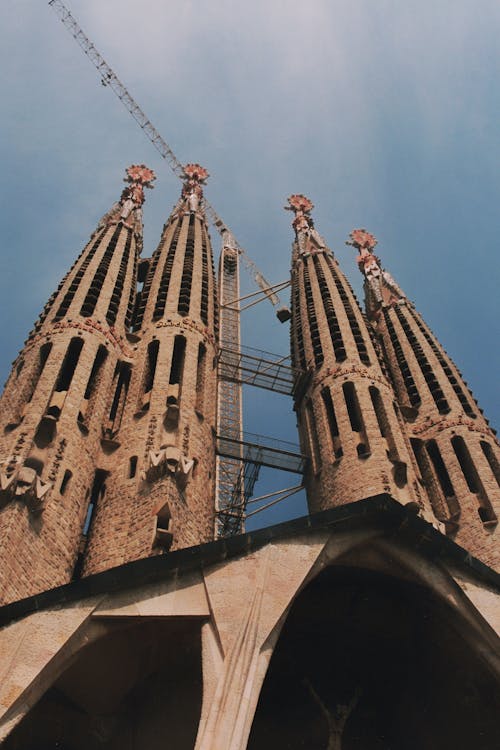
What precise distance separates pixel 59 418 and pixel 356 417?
37.1 ft

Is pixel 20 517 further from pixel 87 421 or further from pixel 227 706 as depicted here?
pixel 227 706

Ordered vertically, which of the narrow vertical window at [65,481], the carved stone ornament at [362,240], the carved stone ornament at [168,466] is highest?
the carved stone ornament at [362,240]

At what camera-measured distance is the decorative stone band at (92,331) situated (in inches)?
987

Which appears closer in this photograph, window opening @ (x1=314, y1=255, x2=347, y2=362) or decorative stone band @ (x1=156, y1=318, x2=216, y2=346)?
decorative stone band @ (x1=156, y1=318, x2=216, y2=346)

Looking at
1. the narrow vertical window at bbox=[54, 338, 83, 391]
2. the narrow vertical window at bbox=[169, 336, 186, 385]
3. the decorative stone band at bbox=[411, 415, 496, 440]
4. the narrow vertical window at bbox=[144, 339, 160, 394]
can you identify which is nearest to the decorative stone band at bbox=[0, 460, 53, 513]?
the narrow vertical window at bbox=[54, 338, 83, 391]

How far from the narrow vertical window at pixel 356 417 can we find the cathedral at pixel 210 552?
5.3 inches

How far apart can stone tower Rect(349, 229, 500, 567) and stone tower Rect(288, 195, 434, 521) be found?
4.39ft

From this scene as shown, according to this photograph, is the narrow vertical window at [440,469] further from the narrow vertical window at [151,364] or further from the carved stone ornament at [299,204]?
the carved stone ornament at [299,204]

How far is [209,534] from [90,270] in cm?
1281

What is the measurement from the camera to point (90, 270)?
29844mm

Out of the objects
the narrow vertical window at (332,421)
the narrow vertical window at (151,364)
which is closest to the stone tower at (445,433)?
the narrow vertical window at (332,421)

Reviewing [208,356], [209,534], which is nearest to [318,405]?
[208,356]

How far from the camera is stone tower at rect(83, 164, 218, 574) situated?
19.1 m

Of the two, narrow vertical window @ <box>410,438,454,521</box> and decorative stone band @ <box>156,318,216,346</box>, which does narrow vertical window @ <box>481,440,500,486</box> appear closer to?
narrow vertical window @ <box>410,438,454,521</box>
